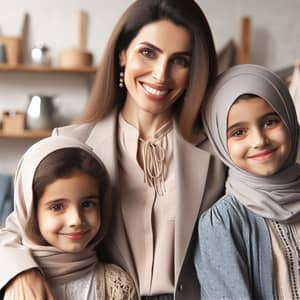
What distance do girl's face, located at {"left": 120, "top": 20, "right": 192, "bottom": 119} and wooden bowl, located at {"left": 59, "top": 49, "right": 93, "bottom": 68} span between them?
2463 millimetres

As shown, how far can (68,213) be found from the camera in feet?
3.38

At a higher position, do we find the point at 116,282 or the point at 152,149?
the point at 152,149

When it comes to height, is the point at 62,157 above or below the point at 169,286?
above

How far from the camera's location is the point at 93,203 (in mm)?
1068

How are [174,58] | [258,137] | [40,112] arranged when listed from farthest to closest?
[40,112]
[174,58]
[258,137]

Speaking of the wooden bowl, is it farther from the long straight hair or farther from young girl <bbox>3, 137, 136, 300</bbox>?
young girl <bbox>3, 137, 136, 300</bbox>

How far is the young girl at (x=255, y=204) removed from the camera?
1018mm

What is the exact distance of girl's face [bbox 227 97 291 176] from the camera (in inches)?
40.6

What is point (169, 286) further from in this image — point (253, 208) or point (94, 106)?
point (94, 106)

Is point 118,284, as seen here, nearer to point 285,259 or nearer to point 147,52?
point 285,259

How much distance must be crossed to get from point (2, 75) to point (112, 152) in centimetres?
272

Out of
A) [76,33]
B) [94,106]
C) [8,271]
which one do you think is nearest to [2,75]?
[76,33]

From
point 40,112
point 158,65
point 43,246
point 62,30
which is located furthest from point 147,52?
point 62,30

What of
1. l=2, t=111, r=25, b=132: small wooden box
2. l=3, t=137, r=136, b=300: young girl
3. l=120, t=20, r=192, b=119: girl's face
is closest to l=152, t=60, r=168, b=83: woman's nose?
l=120, t=20, r=192, b=119: girl's face
